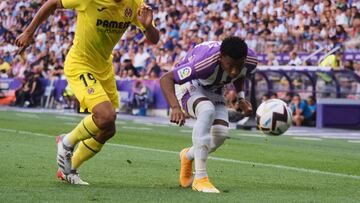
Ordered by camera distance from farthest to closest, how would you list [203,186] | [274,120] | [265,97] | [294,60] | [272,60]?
[272,60]
[294,60]
[265,97]
[274,120]
[203,186]

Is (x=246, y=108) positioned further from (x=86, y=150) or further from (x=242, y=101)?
(x=86, y=150)

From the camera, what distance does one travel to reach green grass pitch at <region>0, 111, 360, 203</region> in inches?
311

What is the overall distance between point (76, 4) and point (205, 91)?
1478 mm

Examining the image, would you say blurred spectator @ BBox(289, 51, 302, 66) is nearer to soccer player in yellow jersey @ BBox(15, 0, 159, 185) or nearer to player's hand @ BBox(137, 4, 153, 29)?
soccer player in yellow jersey @ BBox(15, 0, 159, 185)

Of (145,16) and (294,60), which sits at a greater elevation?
(145,16)

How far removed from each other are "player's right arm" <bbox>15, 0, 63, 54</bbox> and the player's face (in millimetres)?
1682

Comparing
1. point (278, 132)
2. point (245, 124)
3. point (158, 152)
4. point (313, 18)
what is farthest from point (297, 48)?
point (278, 132)

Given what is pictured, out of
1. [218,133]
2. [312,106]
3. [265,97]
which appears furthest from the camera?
[265,97]

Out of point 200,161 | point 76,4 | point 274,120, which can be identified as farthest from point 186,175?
point 76,4

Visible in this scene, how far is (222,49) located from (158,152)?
529 cm

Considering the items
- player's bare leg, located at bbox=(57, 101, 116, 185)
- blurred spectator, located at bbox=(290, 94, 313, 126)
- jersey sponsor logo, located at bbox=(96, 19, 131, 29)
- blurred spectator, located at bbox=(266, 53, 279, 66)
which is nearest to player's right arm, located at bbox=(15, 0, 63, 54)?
jersey sponsor logo, located at bbox=(96, 19, 131, 29)

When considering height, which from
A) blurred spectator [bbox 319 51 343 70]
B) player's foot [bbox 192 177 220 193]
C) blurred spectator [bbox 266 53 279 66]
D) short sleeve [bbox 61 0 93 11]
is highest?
short sleeve [bbox 61 0 93 11]

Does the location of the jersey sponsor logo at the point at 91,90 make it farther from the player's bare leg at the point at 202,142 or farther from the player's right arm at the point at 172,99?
the player's bare leg at the point at 202,142

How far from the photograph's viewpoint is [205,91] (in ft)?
29.2
